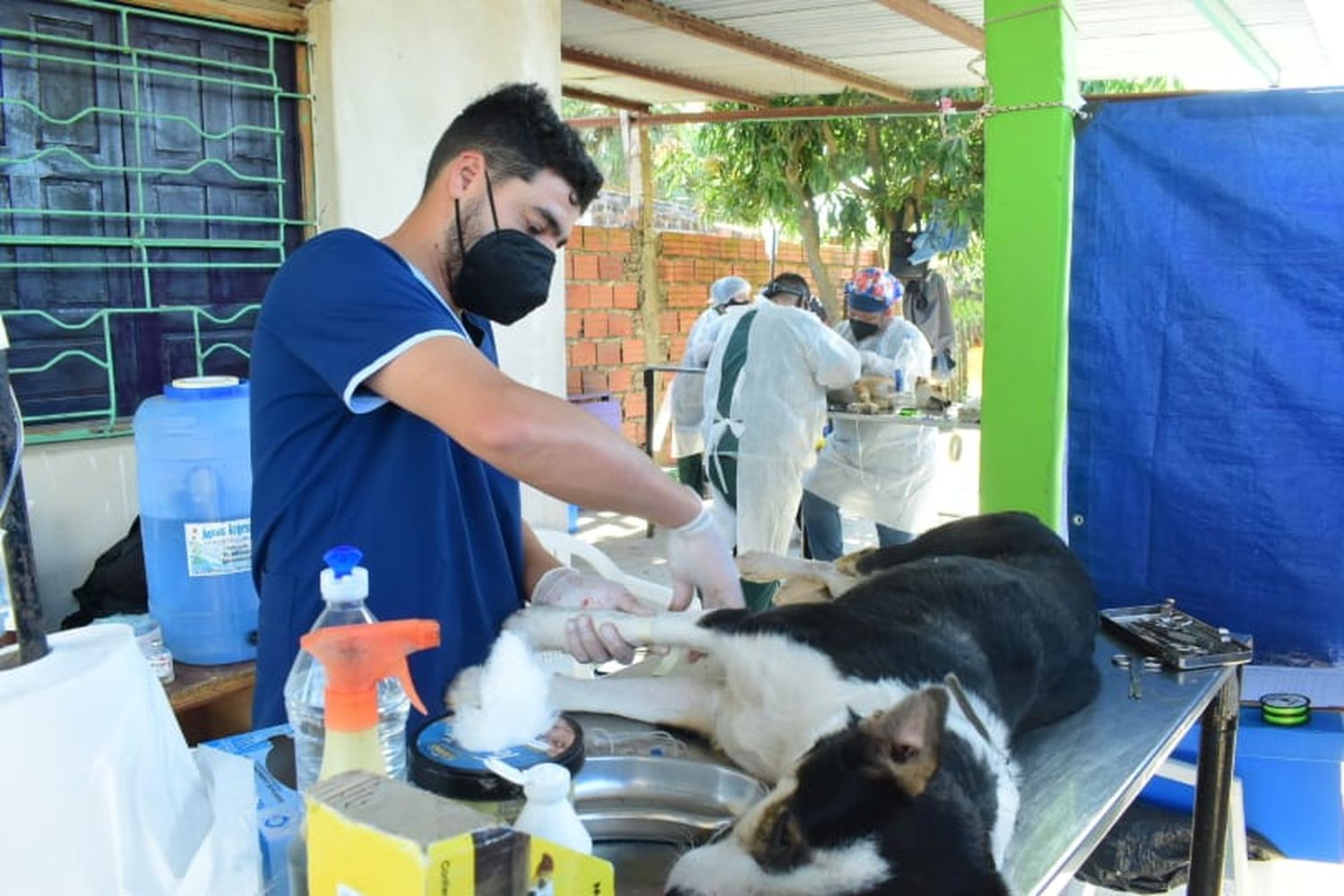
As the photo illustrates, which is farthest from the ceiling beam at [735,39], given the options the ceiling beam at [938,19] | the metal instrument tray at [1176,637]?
the metal instrument tray at [1176,637]

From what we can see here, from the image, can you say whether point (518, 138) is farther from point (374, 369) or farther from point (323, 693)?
point (323, 693)

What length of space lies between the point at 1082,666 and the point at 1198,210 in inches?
54.2

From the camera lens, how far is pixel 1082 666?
235 cm

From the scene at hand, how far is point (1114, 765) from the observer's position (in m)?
1.97

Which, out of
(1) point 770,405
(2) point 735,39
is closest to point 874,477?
(1) point 770,405

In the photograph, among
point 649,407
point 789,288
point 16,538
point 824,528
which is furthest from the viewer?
point 649,407

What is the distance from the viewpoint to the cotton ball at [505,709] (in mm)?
1363

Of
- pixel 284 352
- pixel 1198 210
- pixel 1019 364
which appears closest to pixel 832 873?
pixel 284 352

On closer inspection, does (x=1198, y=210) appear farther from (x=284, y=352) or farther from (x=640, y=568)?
(x=640, y=568)

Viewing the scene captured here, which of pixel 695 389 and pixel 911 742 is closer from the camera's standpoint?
pixel 911 742

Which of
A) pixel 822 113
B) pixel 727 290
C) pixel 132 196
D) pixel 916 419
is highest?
pixel 822 113

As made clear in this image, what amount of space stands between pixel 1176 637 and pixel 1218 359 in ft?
2.70

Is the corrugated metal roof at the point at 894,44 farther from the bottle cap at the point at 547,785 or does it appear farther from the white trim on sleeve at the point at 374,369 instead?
the bottle cap at the point at 547,785

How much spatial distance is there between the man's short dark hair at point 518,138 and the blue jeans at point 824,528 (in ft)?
15.2
